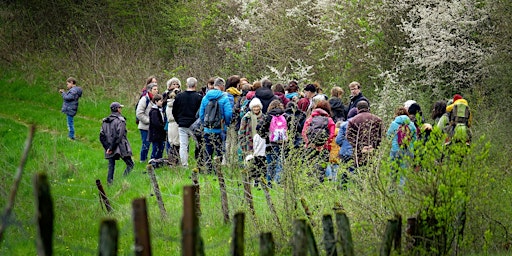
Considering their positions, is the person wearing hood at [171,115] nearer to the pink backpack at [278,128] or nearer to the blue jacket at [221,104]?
the blue jacket at [221,104]

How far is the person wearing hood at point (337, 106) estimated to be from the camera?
15469 millimetres

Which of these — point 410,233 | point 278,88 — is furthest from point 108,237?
point 278,88

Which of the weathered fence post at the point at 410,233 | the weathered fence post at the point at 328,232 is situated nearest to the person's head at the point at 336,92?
the weathered fence post at the point at 410,233

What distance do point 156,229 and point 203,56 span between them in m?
18.9

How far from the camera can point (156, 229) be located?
1145 centimetres

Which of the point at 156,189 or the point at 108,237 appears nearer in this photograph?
the point at 108,237

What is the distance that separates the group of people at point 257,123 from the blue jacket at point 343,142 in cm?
2

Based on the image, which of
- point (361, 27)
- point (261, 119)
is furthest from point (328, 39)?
point (261, 119)

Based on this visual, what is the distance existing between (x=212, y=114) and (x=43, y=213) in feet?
33.3

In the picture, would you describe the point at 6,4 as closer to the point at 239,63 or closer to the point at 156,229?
the point at 239,63

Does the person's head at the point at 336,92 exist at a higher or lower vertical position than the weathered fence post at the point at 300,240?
higher

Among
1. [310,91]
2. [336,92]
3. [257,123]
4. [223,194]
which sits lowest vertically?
[223,194]

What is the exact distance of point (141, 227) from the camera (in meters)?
5.17

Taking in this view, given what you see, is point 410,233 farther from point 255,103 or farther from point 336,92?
point 336,92
